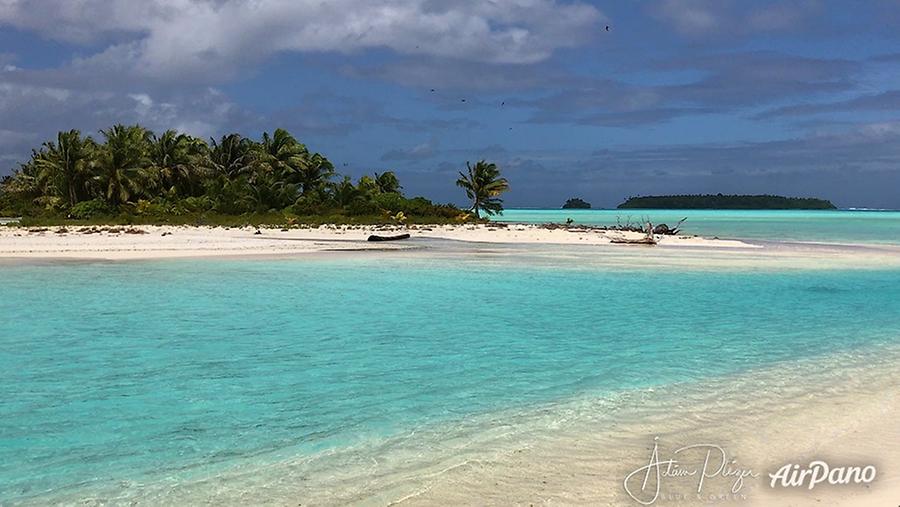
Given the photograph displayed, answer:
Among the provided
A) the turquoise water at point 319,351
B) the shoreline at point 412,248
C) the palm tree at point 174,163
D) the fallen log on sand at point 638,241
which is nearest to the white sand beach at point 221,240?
the shoreline at point 412,248

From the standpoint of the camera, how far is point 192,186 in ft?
191

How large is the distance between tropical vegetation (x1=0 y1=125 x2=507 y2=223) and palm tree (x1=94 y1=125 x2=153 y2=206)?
0.07 metres

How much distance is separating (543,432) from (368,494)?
1964 millimetres

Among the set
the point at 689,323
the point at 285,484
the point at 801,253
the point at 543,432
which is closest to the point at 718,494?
the point at 543,432

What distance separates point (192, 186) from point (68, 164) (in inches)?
359

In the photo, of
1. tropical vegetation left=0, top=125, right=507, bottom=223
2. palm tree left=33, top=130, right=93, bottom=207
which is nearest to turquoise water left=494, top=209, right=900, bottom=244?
tropical vegetation left=0, top=125, right=507, bottom=223

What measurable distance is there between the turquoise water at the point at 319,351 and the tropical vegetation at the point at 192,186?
106ft

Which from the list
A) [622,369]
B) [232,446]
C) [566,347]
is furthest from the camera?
[566,347]

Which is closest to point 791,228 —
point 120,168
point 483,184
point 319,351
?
point 483,184

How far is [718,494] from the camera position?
489 cm

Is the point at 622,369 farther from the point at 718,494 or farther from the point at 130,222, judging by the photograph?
Answer: the point at 130,222

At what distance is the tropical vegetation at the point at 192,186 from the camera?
51.0 metres

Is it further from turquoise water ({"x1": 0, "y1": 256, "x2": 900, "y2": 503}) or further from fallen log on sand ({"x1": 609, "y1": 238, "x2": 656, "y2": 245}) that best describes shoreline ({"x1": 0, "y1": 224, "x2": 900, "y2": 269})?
turquoise water ({"x1": 0, "y1": 256, "x2": 900, "y2": 503})

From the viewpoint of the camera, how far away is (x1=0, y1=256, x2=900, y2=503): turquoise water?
236 inches
